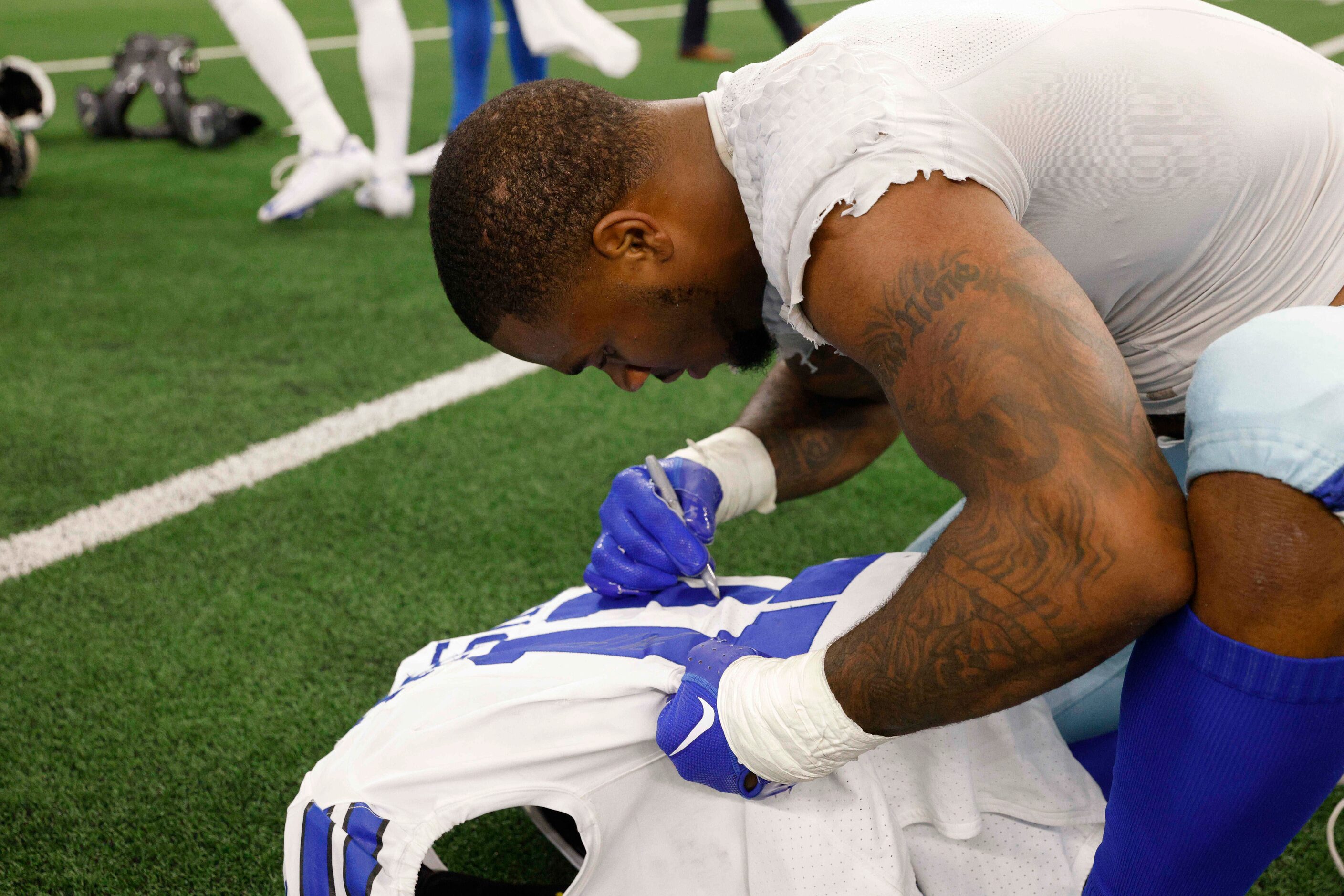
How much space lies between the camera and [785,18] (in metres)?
7.35

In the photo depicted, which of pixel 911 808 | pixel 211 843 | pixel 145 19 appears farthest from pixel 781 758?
pixel 145 19

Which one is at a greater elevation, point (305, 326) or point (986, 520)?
point (986, 520)

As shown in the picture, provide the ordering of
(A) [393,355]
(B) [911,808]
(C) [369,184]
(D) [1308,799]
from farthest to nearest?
(C) [369,184] < (A) [393,355] < (B) [911,808] < (D) [1308,799]

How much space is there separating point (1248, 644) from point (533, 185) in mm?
795

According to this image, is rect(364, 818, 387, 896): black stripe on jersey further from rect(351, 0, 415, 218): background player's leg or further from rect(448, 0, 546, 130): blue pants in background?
rect(448, 0, 546, 130): blue pants in background

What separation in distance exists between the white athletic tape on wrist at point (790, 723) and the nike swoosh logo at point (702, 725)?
0.01m

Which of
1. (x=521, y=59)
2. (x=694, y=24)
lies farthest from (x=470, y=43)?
(x=694, y=24)

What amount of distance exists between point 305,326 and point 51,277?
945mm

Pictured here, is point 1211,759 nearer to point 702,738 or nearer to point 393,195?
point 702,738

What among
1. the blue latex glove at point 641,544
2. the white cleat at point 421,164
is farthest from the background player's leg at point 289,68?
the blue latex glove at point 641,544

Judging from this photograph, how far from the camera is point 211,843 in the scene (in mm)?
1406

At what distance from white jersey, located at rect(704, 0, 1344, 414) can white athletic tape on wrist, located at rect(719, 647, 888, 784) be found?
34 cm

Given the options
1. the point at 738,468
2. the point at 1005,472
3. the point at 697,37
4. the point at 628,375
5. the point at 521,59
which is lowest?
the point at 697,37

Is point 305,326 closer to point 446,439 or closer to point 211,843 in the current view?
point 446,439
